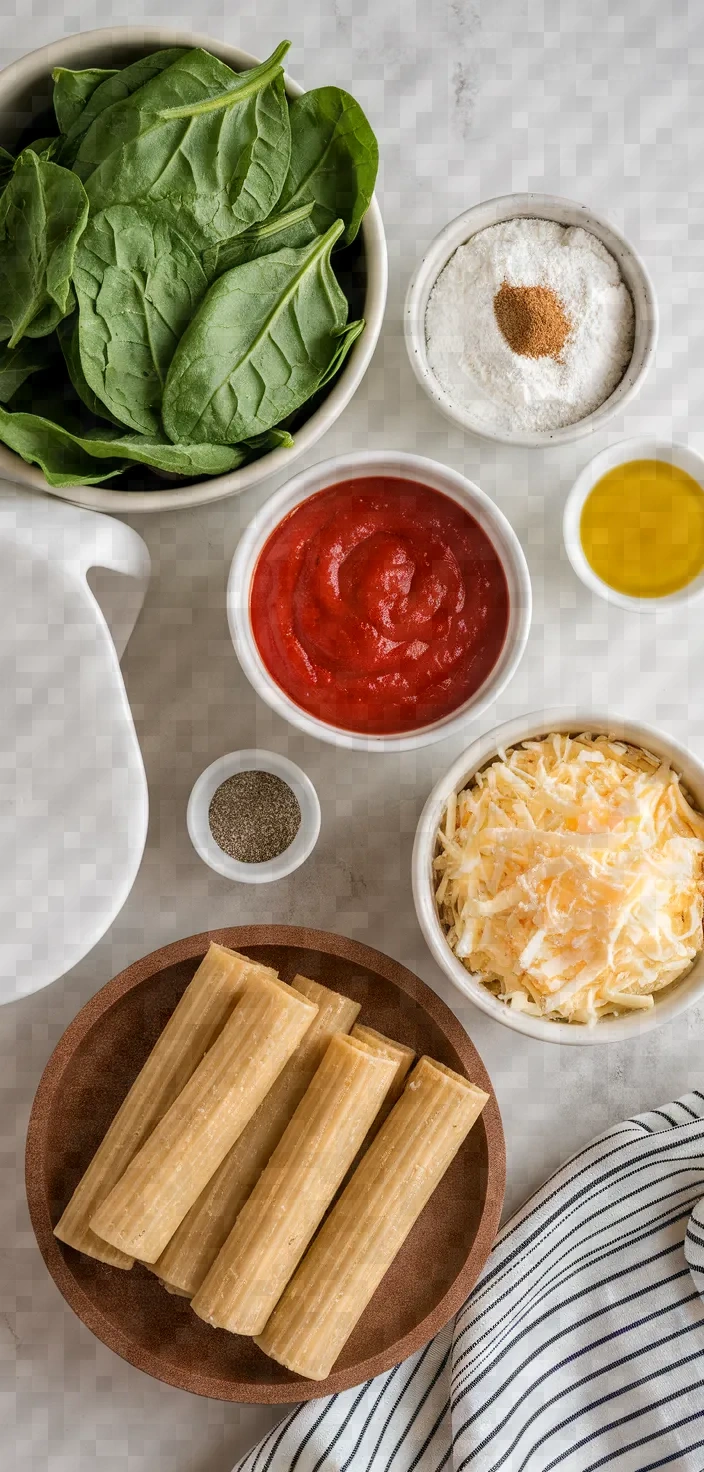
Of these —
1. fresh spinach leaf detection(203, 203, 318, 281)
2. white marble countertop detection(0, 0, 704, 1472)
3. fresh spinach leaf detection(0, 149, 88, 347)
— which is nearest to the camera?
fresh spinach leaf detection(0, 149, 88, 347)

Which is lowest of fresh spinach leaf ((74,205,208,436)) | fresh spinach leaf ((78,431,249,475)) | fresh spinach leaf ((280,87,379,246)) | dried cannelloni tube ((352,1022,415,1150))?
dried cannelloni tube ((352,1022,415,1150))

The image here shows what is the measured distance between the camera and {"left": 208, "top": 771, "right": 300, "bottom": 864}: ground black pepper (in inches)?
71.0

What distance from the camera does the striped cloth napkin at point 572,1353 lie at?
177 centimetres

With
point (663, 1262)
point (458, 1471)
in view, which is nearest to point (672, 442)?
point (663, 1262)

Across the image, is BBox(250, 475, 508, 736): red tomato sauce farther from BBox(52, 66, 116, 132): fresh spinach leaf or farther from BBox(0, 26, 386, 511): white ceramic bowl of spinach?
BBox(52, 66, 116, 132): fresh spinach leaf

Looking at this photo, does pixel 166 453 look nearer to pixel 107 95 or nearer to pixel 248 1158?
pixel 107 95

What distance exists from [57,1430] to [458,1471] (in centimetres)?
71

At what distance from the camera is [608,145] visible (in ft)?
6.28

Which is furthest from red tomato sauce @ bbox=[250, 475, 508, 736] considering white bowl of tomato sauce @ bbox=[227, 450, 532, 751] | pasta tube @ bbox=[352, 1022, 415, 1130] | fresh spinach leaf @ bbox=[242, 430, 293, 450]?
pasta tube @ bbox=[352, 1022, 415, 1130]

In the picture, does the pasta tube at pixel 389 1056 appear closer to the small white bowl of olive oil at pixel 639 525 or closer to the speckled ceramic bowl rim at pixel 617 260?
the small white bowl of olive oil at pixel 639 525

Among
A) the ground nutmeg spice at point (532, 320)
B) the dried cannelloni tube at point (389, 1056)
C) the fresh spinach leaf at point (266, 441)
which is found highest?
the ground nutmeg spice at point (532, 320)

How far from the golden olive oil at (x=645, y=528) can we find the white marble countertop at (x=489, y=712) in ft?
0.31

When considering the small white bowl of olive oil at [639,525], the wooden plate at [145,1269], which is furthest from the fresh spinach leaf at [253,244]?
the wooden plate at [145,1269]

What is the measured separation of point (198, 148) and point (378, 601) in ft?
2.04
